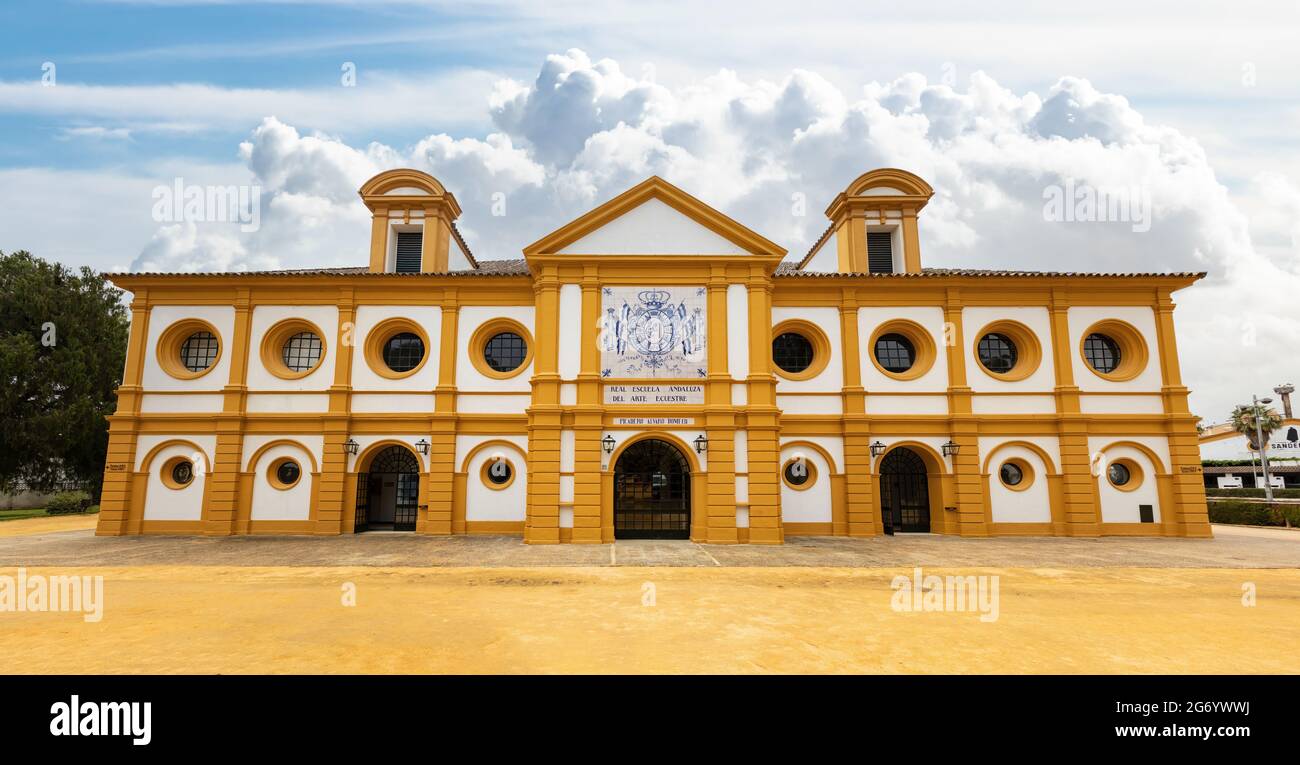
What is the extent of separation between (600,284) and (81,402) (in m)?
28.7

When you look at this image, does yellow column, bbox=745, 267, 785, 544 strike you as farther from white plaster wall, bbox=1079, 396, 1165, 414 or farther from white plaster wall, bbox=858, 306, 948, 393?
white plaster wall, bbox=1079, 396, 1165, 414

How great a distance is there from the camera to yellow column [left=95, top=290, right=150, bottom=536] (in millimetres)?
19547

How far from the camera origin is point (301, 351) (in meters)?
21.4

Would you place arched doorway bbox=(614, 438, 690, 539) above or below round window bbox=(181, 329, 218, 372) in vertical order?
below

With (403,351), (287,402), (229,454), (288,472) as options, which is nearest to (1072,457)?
(403,351)

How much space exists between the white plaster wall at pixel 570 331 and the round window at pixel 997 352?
600 inches

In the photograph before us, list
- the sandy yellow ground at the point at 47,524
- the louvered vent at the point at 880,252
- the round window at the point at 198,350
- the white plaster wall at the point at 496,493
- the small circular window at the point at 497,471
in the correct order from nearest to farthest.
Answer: the white plaster wall at the point at 496,493, the small circular window at the point at 497,471, the round window at the point at 198,350, the sandy yellow ground at the point at 47,524, the louvered vent at the point at 880,252

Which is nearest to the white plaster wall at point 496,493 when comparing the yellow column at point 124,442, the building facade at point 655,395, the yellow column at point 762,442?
the building facade at point 655,395

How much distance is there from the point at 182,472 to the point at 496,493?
37.6ft

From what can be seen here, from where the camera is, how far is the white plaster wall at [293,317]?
20609 mm

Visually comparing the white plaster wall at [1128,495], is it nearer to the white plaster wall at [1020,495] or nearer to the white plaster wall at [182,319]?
the white plaster wall at [1020,495]

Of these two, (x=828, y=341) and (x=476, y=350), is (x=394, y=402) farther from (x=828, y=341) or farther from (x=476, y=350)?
(x=828, y=341)

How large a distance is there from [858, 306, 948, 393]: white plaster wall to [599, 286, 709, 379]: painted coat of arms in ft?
21.4

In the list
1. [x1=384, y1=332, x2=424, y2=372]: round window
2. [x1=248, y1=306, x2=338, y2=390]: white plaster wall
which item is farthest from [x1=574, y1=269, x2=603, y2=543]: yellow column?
[x1=248, y1=306, x2=338, y2=390]: white plaster wall
